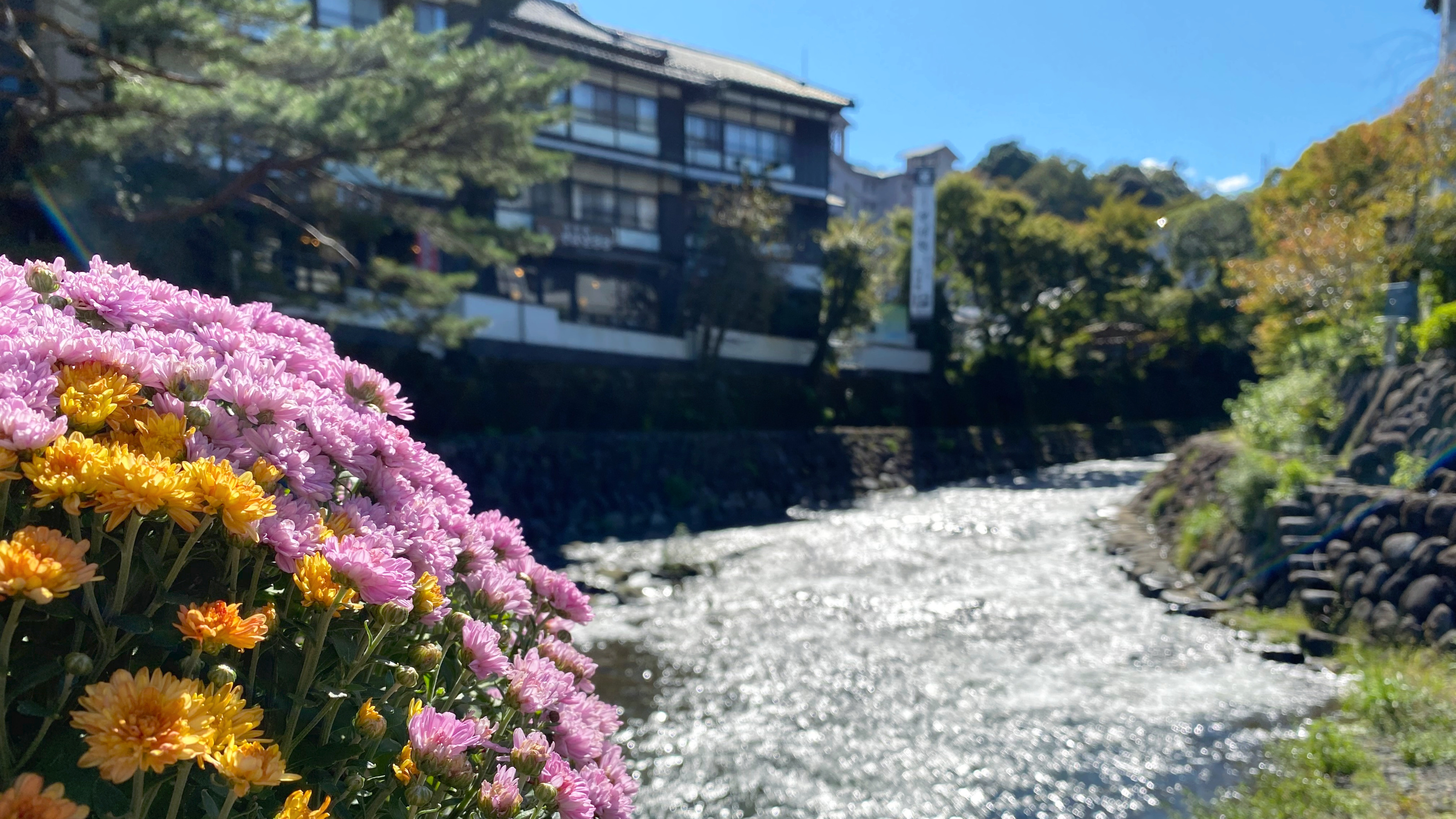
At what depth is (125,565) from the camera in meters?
1.48

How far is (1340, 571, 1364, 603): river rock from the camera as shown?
902 centimetres

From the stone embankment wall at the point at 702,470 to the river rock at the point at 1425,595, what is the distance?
Answer: 1204cm

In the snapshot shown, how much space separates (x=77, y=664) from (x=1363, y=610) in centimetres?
1026

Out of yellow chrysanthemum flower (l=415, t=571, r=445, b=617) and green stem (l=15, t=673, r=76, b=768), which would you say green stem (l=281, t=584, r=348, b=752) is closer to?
yellow chrysanthemum flower (l=415, t=571, r=445, b=617)

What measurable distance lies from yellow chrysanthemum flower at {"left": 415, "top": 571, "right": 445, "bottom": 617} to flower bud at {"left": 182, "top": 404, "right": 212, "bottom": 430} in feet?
1.64

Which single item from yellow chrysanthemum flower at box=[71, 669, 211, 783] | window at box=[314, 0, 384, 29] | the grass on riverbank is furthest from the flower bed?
window at box=[314, 0, 384, 29]

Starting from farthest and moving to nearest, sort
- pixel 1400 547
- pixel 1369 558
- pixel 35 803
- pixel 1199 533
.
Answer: pixel 1199 533 → pixel 1369 558 → pixel 1400 547 → pixel 35 803

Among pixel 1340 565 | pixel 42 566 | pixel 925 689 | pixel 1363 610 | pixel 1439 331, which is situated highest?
pixel 1439 331

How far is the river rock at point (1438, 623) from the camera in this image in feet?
25.4

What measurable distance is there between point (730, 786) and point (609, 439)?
14.8 m

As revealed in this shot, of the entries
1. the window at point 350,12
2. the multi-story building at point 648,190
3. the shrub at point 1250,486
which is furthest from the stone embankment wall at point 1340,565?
the window at point 350,12

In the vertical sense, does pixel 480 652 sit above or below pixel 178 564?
below

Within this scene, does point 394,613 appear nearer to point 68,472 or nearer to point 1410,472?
point 68,472

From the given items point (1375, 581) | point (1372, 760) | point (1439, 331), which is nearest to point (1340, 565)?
point (1375, 581)
